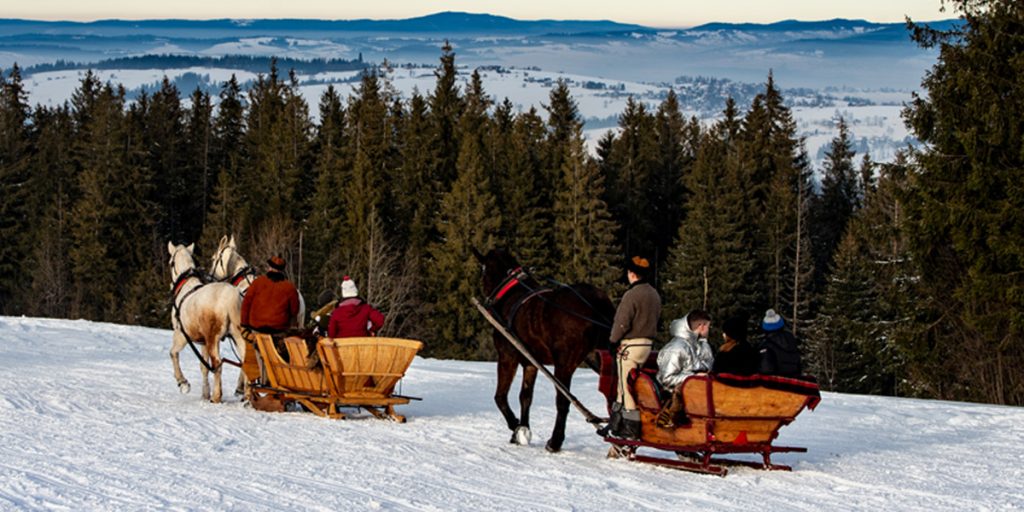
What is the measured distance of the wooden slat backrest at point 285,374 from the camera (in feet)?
52.7

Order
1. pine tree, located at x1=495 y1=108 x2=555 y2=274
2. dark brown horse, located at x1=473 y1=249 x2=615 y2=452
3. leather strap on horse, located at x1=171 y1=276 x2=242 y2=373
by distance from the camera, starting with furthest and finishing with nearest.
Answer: pine tree, located at x1=495 y1=108 x2=555 y2=274 < leather strap on horse, located at x1=171 y1=276 x2=242 y2=373 < dark brown horse, located at x1=473 y1=249 x2=615 y2=452

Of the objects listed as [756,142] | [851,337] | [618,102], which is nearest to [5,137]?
[756,142]

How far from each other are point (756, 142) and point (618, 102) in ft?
266

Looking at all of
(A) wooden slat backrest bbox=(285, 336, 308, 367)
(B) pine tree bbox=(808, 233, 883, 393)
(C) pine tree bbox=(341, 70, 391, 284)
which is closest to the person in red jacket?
(A) wooden slat backrest bbox=(285, 336, 308, 367)

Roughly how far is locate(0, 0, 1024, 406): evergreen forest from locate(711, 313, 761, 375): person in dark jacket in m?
41.8

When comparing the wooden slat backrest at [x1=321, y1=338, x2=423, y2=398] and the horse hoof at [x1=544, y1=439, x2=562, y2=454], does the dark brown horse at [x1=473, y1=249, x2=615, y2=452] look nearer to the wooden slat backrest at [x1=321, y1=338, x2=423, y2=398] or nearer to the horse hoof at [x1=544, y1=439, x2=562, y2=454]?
the horse hoof at [x1=544, y1=439, x2=562, y2=454]

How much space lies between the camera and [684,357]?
41.3 ft

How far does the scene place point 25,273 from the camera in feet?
254

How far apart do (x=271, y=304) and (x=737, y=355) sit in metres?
6.60

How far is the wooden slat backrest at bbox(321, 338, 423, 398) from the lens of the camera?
51.3ft

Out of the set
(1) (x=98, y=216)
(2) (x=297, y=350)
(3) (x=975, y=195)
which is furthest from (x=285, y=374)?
(1) (x=98, y=216)

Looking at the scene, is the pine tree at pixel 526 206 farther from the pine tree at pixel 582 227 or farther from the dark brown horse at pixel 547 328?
the dark brown horse at pixel 547 328

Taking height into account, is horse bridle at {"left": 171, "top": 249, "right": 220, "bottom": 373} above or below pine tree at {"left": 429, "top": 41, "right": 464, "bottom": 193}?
above

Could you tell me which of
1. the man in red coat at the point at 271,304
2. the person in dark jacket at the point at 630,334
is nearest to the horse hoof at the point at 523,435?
the person in dark jacket at the point at 630,334
